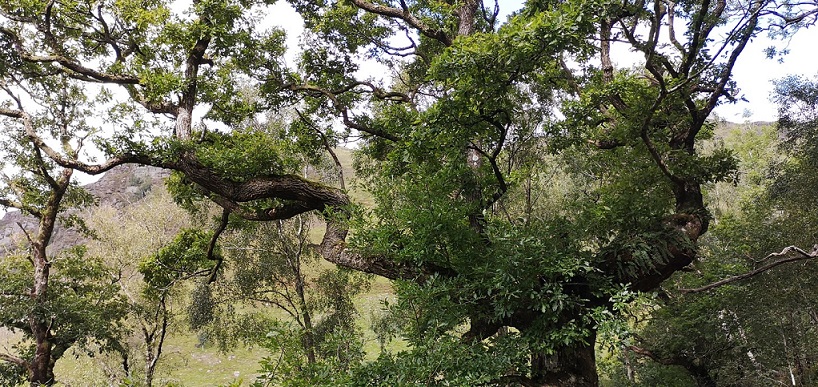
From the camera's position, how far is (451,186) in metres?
5.72

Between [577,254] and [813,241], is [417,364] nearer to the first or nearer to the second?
[577,254]

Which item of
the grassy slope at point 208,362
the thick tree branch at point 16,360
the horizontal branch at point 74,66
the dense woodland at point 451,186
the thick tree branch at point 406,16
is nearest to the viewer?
the dense woodland at point 451,186

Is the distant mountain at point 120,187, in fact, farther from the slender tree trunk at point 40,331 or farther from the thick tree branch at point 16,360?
the thick tree branch at point 16,360

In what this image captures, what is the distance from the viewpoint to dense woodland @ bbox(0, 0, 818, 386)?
4848 mm

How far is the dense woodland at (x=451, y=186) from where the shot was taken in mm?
4848

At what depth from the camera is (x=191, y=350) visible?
25.6 metres

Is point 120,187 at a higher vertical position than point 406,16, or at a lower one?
higher

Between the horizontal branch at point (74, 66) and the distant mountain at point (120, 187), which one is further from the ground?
the distant mountain at point (120, 187)

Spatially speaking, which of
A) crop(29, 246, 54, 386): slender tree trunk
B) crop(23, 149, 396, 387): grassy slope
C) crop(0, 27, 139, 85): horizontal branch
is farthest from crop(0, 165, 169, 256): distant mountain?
crop(0, 27, 139, 85): horizontal branch

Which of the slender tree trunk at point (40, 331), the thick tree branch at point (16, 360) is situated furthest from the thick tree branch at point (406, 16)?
the thick tree branch at point (16, 360)

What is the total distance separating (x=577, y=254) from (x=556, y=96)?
8108mm

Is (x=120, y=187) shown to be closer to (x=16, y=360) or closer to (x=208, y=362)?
(x=208, y=362)

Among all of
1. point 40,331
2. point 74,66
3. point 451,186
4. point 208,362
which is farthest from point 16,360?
point 208,362

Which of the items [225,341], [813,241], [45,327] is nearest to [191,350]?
[225,341]
